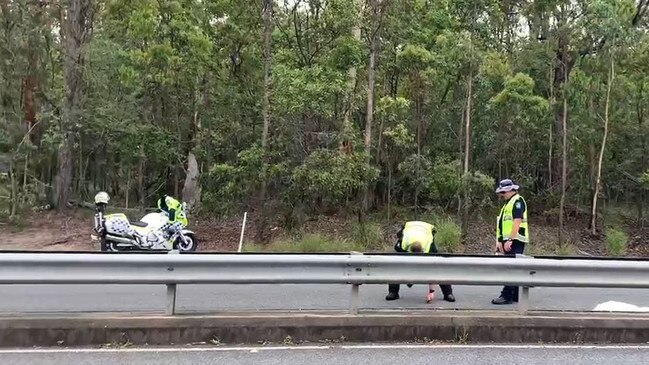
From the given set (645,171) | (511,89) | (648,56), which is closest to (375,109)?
(511,89)

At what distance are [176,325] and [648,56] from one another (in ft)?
55.3

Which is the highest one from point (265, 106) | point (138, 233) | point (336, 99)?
point (336, 99)

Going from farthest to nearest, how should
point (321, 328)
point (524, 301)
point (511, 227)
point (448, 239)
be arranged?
point (448, 239) → point (511, 227) → point (524, 301) → point (321, 328)

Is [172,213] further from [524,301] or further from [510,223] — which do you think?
[524,301]

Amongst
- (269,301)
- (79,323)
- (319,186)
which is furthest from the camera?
(319,186)

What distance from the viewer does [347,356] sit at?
596 centimetres

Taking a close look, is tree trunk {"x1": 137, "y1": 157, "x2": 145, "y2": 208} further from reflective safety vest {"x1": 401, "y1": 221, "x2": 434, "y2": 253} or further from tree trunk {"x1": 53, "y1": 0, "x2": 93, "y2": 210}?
reflective safety vest {"x1": 401, "y1": 221, "x2": 434, "y2": 253}

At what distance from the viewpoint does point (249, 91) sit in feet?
69.8

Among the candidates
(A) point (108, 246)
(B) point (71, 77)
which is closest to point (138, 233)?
(A) point (108, 246)

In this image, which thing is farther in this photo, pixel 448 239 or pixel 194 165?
pixel 194 165

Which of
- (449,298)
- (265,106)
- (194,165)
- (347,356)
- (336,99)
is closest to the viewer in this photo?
(347,356)

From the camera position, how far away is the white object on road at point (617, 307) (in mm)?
7645

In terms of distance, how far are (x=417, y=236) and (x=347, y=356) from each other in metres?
2.73

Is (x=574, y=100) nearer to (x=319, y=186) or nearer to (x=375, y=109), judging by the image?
(x=375, y=109)
